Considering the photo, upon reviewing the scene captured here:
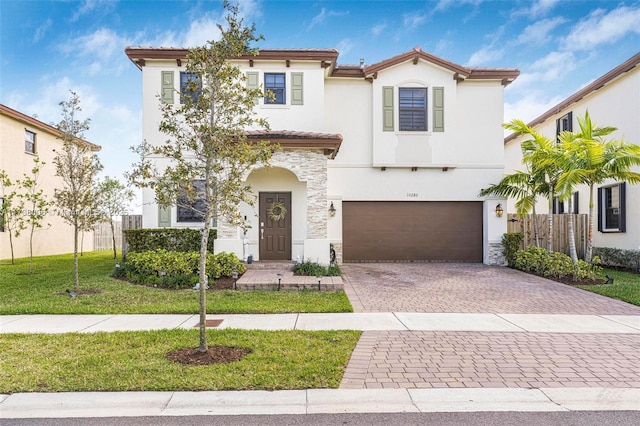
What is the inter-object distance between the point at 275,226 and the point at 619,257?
41.8 ft

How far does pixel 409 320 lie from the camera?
7246 millimetres

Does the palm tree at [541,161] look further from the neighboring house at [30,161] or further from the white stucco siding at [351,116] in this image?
the neighboring house at [30,161]

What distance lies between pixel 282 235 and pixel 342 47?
7.43 meters

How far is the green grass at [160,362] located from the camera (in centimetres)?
441

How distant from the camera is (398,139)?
1562 cm

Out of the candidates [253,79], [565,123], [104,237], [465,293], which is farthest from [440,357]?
[104,237]

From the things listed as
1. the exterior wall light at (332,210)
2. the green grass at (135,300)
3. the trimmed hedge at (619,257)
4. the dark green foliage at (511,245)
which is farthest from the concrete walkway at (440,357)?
the trimmed hedge at (619,257)

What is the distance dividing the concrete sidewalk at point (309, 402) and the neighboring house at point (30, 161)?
587 inches

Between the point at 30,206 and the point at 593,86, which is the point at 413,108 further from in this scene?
the point at 30,206

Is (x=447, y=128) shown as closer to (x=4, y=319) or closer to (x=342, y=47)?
(x=342, y=47)

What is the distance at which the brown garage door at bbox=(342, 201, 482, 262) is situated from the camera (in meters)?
15.9

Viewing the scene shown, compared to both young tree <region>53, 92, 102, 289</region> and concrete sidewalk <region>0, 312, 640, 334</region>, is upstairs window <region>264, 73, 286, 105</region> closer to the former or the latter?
young tree <region>53, 92, 102, 289</region>

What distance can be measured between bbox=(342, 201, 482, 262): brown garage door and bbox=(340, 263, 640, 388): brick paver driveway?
591 cm

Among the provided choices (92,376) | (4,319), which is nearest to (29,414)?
(92,376)
